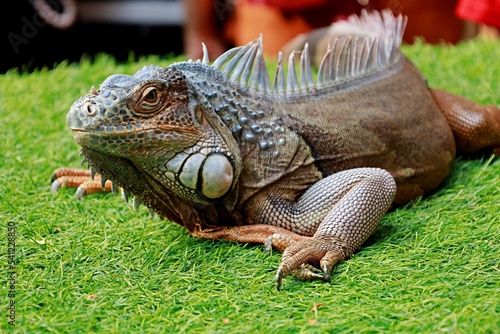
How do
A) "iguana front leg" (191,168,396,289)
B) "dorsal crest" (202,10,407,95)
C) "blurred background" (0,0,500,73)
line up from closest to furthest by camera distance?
"iguana front leg" (191,168,396,289)
"dorsal crest" (202,10,407,95)
"blurred background" (0,0,500,73)

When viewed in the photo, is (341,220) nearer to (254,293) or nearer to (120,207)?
(254,293)

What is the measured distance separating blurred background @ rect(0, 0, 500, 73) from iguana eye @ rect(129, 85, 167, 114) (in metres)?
6.01

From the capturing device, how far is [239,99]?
393 cm

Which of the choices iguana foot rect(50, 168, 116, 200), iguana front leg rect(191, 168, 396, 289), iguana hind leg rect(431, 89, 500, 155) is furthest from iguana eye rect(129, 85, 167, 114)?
iguana hind leg rect(431, 89, 500, 155)

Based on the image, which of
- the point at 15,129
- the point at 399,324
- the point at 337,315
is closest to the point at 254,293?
the point at 337,315

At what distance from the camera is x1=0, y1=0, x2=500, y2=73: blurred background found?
32.6ft

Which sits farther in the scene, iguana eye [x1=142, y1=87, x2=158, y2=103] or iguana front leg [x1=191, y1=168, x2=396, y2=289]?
iguana front leg [x1=191, y1=168, x2=396, y2=289]

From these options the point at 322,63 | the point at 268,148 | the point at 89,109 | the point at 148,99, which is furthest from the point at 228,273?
the point at 322,63

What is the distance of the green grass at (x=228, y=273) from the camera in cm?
307

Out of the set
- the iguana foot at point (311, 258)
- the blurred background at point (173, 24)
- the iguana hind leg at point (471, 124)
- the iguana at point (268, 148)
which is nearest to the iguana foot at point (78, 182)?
the iguana at point (268, 148)

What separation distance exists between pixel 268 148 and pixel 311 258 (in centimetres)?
74

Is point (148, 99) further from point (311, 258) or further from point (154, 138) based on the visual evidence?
point (311, 258)

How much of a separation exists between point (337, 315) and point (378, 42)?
247 cm

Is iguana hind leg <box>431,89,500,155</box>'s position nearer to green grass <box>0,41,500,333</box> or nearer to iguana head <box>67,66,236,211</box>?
green grass <box>0,41,500,333</box>
